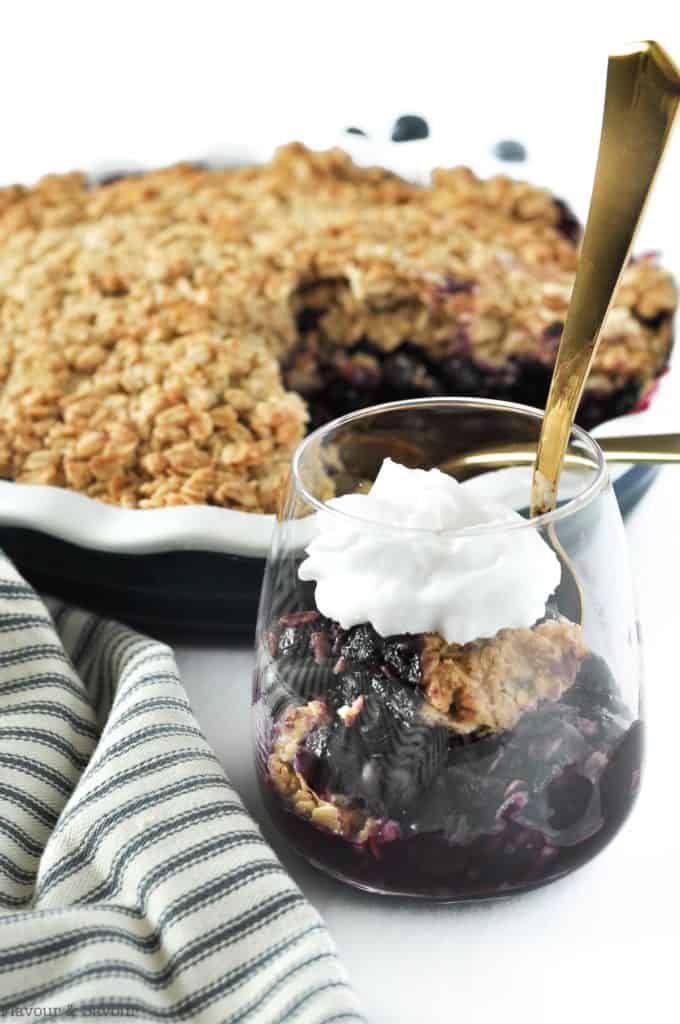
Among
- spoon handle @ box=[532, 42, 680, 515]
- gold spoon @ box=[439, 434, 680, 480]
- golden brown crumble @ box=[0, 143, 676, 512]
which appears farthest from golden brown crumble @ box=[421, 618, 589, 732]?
golden brown crumble @ box=[0, 143, 676, 512]

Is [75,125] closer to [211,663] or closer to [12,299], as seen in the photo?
[12,299]

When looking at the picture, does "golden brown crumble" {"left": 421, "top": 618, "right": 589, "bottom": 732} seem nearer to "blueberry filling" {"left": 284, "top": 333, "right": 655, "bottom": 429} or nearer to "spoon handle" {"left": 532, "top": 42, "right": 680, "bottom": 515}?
"spoon handle" {"left": 532, "top": 42, "right": 680, "bottom": 515}

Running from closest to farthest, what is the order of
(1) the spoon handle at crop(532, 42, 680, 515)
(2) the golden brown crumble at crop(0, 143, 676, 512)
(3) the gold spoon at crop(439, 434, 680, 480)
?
(1) the spoon handle at crop(532, 42, 680, 515) < (3) the gold spoon at crop(439, 434, 680, 480) < (2) the golden brown crumble at crop(0, 143, 676, 512)

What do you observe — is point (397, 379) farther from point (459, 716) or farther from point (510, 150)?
point (459, 716)

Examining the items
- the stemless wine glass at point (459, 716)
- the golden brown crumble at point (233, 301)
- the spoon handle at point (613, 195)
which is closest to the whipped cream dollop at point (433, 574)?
the stemless wine glass at point (459, 716)

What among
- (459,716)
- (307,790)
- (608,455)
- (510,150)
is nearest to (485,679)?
(459,716)

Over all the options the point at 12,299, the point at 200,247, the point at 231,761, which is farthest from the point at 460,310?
the point at 231,761
